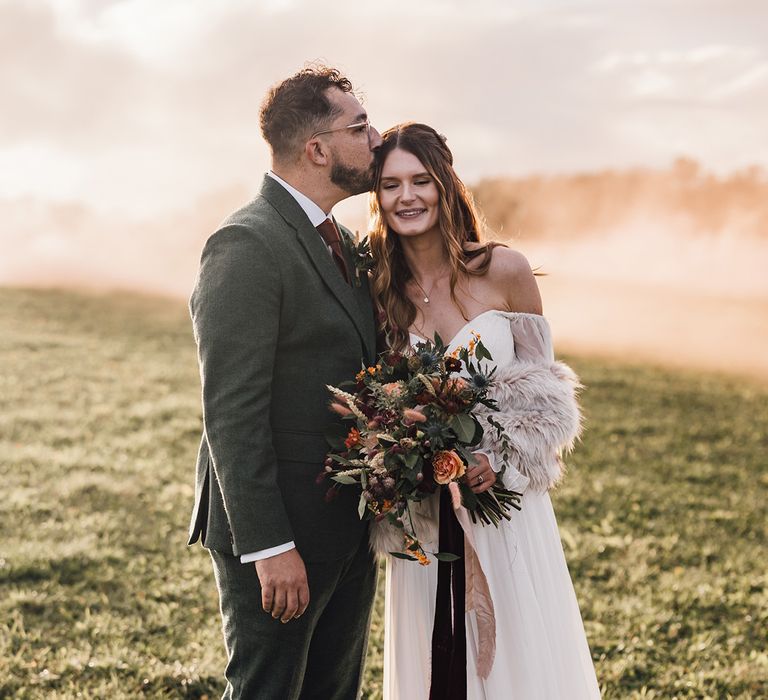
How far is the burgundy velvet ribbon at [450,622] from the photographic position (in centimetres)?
316

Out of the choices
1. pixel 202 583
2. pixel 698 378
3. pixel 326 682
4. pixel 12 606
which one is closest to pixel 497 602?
pixel 326 682

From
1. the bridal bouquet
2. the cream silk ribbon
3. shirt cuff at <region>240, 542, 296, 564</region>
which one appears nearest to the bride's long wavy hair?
the bridal bouquet

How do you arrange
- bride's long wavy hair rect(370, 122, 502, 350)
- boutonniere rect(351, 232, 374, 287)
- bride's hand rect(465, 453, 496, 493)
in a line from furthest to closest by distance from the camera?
bride's long wavy hair rect(370, 122, 502, 350) < boutonniere rect(351, 232, 374, 287) < bride's hand rect(465, 453, 496, 493)

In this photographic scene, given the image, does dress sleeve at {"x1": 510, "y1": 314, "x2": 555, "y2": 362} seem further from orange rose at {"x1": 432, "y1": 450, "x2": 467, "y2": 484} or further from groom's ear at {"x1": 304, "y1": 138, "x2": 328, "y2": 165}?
groom's ear at {"x1": 304, "y1": 138, "x2": 328, "y2": 165}

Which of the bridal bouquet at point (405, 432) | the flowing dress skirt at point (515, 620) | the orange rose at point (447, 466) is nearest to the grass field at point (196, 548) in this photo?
the flowing dress skirt at point (515, 620)

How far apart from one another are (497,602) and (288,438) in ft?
3.54

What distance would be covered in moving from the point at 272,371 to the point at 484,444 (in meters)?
0.88

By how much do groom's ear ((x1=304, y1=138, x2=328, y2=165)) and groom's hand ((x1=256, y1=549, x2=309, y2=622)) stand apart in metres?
1.46

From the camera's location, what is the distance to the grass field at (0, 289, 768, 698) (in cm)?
472

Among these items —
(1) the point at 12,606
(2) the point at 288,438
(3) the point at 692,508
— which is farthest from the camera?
(3) the point at 692,508

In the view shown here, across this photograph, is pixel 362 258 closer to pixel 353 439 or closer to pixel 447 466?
pixel 353 439

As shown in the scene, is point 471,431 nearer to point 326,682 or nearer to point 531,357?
point 531,357

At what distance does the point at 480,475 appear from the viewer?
307cm

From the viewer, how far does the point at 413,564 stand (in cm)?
339
